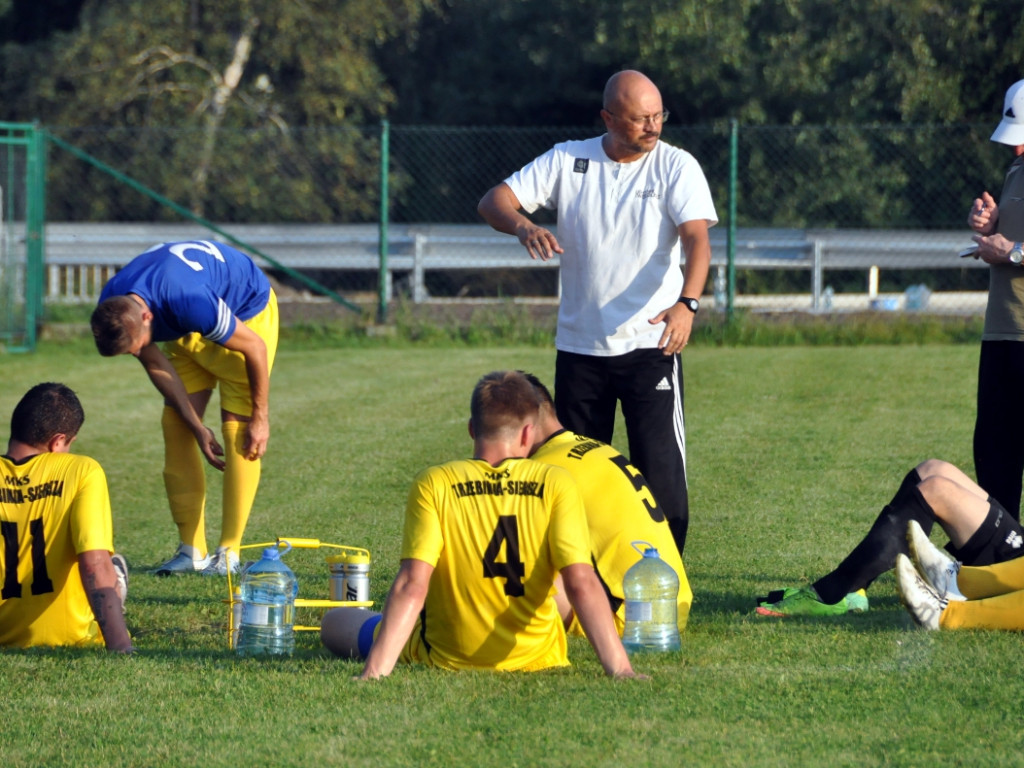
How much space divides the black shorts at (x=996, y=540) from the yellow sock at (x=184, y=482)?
361 cm

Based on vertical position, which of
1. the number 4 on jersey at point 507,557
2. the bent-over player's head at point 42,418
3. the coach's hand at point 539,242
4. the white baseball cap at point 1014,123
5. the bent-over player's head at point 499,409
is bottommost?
the number 4 on jersey at point 507,557

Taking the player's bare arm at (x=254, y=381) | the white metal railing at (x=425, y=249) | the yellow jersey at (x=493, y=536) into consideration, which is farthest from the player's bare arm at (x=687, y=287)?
the white metal railing at (x=425, y=249)

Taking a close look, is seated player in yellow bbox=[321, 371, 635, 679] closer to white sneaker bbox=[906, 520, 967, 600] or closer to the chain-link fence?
white sneaker bbox=[906, 520, 967, 600]

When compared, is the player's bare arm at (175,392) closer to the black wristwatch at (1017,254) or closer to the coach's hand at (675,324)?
the coach's hand at (675,324)

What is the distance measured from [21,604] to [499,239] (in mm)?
12789

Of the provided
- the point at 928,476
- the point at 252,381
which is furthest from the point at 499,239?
the point at 928,476

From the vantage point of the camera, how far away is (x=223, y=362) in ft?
22.5

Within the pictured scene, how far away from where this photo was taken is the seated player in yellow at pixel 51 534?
16.6 ft

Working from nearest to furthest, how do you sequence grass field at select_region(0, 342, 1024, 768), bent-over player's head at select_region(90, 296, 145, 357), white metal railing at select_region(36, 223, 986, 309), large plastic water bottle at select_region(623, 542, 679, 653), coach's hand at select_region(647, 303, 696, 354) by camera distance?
grass field at select_region(0, 342, 1024, 768)
large plastic water bottle at select_region(623, 542, 679, 653)
coach's hand at select_region(647, 303, 696, 354)
bent-over player's head at select_region(90, 296, 145, 357)
white metal railing at select_region(36, 223, 986, 309)

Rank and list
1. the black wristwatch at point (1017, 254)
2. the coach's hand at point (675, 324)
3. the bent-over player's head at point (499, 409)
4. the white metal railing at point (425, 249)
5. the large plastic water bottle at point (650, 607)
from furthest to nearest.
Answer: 1. the white metal railing at point (425, 249)
2. the black wristwatch at point (1017, 254)
3. the coach's hand at point (675, 324)
4. the large plastic water bottle at point (650, 607)
5. the bent-over player's head at point (499, 409)

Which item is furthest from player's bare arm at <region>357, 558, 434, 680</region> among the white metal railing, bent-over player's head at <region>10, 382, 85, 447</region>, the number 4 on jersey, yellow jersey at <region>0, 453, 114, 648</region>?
the white metal railing

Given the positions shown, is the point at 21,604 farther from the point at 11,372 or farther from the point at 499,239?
the point at 499,239

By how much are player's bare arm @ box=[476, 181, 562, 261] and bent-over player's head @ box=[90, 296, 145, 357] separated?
1509mm

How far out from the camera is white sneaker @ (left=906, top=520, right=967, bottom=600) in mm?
5273
